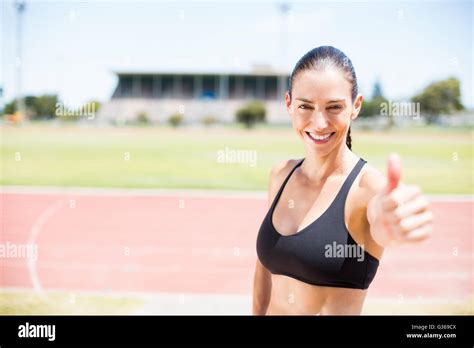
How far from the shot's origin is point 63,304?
4.23 m

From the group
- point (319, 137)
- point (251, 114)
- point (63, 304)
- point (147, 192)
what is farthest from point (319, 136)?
point (251, 114)

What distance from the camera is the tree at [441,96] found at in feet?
25.2

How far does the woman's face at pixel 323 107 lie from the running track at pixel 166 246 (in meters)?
3.37

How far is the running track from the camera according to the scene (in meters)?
5.30

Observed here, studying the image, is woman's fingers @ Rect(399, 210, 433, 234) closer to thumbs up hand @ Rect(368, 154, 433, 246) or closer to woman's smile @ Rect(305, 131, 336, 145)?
thumbs up hand @ Rect(368, 154, 433, 246)

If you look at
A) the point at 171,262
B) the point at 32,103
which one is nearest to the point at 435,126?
the point at 171,262

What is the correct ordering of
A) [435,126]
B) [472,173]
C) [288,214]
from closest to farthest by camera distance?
[288,214]
[472,173]
[435,126]

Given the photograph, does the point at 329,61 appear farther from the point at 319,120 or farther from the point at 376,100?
the point at 376,100

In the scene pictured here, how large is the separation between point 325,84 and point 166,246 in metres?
5.83

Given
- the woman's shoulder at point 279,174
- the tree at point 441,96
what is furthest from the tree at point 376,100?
Result: the woman's shoulder at point 279,174

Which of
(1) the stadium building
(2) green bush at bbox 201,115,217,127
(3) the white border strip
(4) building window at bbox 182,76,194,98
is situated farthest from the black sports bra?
(4) building window at bbox 182,76,194,98

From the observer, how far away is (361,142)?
22.4 metres
